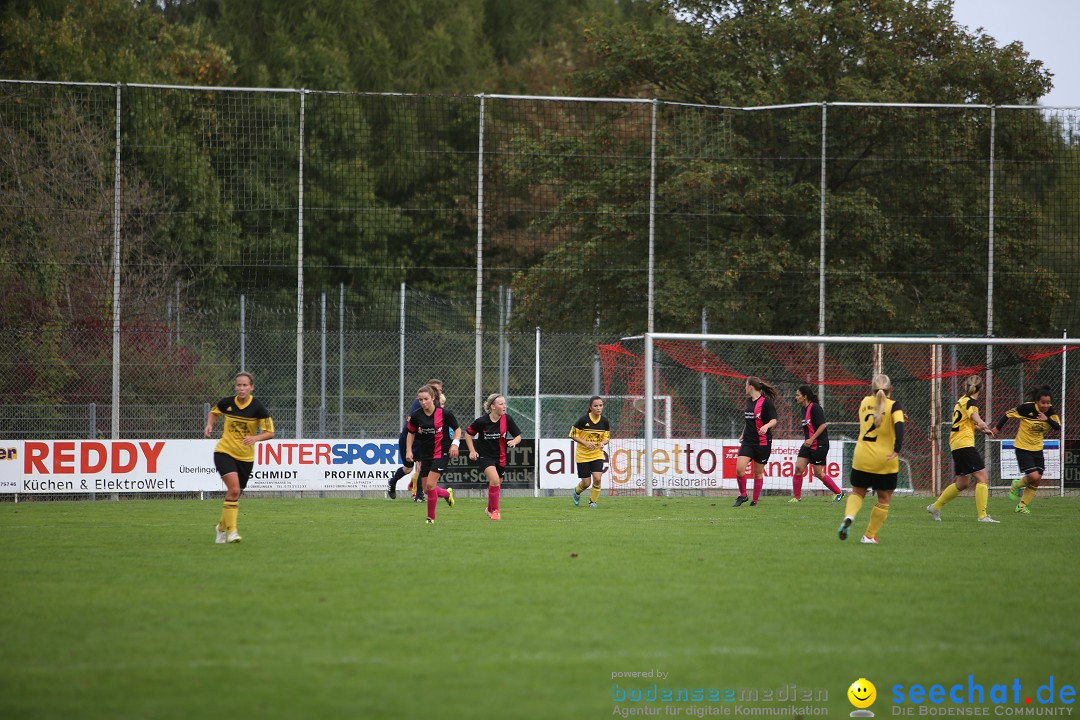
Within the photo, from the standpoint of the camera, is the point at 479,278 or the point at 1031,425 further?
the point at 479,278

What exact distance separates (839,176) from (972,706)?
997 inches

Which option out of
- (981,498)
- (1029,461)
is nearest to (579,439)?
(981,498)

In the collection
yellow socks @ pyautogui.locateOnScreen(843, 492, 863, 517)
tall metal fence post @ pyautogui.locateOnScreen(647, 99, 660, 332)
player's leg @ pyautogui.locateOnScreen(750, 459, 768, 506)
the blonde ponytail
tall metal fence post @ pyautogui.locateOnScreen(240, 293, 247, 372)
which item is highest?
tall metal fence post @ pyautogui.locateOnScreen(647, 99, 660, 332)

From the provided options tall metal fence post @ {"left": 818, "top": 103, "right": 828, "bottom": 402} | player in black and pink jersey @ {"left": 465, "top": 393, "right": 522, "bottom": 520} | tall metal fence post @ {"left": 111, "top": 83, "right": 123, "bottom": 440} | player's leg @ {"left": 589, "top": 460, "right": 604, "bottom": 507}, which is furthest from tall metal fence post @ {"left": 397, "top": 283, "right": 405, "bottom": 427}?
tall metal fence post @ {"left": 818, "top": 103, "right": 828, "bottom": 402}

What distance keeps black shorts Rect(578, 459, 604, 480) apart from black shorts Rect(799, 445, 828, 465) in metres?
3.50

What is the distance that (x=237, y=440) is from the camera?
13789mm

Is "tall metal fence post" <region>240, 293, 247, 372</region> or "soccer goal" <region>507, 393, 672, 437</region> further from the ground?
"tall metal fence post" <region>240, 293, 247, 372</region>

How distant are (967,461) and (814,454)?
13.5 feet

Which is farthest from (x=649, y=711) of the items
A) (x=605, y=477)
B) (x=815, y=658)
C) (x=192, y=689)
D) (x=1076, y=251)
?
(x=1076, y=251)

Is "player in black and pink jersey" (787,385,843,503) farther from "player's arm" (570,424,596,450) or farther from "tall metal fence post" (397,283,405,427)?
"tall metal fence post" (397,283,405,427)

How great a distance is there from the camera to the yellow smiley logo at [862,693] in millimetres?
6395

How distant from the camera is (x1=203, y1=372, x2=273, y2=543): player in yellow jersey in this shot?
13.6 meters

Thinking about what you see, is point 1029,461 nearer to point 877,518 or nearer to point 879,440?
point 877,518

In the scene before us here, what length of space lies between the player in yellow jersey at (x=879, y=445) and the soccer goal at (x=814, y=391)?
33.5 feet
